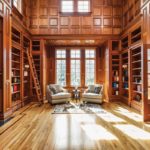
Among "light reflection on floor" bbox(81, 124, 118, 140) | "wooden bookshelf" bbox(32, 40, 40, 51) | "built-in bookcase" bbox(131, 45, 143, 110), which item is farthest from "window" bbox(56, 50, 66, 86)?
"light reflection on floor" bbox(81, 124, 118, 140)

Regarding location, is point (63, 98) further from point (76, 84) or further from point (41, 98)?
point (76, 84)

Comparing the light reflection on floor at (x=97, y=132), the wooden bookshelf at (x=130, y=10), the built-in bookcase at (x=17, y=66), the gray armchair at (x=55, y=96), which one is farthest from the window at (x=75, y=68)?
the light reflection on floor at (x=97, y=132)

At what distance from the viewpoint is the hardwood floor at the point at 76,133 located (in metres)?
3.10

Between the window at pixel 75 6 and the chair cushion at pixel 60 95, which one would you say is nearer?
the chair cushion at pixel 60 95

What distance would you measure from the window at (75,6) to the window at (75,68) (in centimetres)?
242

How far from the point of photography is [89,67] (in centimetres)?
984

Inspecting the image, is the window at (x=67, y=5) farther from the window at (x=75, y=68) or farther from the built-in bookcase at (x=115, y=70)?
the built-in bookcase at (x=115, y=70)

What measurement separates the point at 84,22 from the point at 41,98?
4.29m

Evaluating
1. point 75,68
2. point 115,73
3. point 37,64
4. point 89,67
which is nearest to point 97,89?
point 115,73

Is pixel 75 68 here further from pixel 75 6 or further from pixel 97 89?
pixel 75 6

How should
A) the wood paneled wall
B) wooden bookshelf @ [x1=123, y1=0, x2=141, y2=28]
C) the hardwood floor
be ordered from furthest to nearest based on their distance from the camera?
the wood paneled wall
wooden bookshelf @ [x1=123, y1=0, x2=141, y2=28]
the hardwood floor

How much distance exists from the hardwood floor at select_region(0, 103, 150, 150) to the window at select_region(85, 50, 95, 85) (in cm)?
463

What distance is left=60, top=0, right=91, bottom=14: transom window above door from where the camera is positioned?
8.31 m

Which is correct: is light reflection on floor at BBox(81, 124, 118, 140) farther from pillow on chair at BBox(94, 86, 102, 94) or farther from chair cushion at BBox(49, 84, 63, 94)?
chair cushion at BBox(49, 84, 63, 94)
